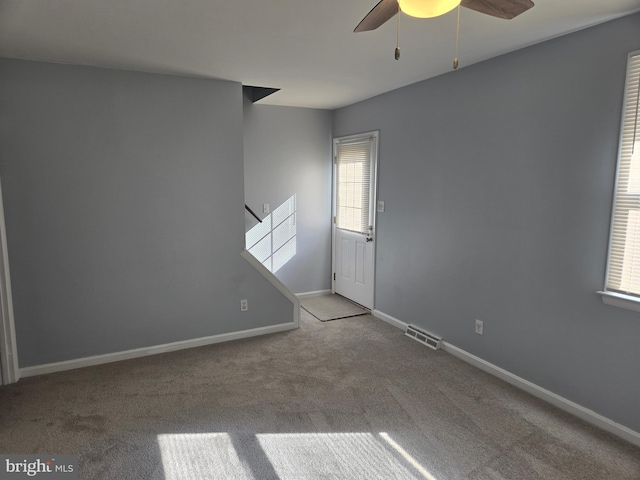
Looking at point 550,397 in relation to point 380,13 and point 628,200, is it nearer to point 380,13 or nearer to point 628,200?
point 628,200

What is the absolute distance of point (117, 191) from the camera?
3.35 m

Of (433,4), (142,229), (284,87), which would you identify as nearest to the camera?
(433,4)

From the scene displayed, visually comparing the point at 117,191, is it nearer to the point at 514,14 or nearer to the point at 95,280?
the point at 95,280

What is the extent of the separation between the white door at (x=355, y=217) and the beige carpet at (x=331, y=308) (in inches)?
3.7

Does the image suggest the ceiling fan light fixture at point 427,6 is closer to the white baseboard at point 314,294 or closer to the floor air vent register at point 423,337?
the floor air vent register at point 423,337

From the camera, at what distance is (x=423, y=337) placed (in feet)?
12.5

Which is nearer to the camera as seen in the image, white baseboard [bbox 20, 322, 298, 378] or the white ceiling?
the white ceiling

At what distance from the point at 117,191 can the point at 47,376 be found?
5.09ft

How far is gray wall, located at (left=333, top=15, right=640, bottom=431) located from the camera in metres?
2.41

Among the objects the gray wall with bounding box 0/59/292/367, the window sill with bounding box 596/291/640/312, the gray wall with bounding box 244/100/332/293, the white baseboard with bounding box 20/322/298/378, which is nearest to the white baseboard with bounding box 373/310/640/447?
the window sill with bounding box 596/291/640/312

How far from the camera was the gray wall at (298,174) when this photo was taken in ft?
15.9

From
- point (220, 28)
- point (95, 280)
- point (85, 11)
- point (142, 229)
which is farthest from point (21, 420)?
point (220, 28)

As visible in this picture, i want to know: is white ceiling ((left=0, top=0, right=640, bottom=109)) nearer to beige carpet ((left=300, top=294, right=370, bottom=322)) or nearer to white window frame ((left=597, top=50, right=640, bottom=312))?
white window frame ((left=597, top=50, right=640, bottom=312))

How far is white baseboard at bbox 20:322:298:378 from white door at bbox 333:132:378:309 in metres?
1.12
